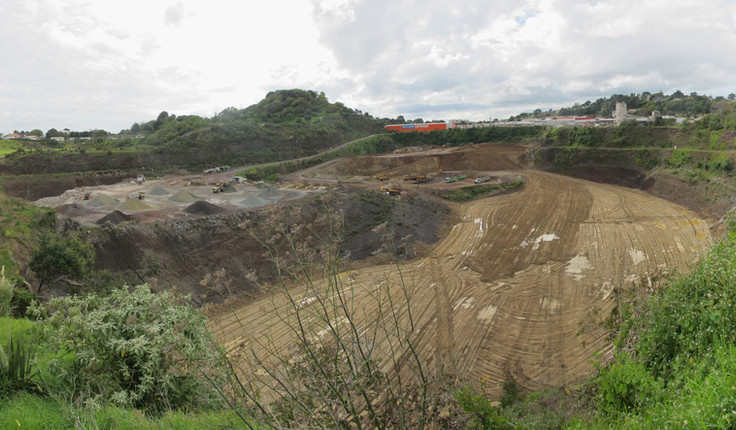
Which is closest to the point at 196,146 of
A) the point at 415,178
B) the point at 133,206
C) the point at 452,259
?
the point at 133,206

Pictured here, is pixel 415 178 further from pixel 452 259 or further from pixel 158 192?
pixel 158 192

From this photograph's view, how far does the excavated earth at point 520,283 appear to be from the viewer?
13719mm

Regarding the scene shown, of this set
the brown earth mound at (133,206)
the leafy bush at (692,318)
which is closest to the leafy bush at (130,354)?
the leafy bush at (692,318)

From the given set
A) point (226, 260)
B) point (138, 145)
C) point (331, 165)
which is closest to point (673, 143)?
point (331, 165)

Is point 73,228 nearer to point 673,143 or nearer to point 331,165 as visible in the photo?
point 331,165

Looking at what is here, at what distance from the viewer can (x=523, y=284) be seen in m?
20.5

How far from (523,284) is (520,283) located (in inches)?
7.4

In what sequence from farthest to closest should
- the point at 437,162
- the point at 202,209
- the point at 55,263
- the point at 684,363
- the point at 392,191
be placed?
1. the point at 437,162
2. the point at 392,191
3. the point at 202,209
4. the point at 55,263
5. the point at 684,363

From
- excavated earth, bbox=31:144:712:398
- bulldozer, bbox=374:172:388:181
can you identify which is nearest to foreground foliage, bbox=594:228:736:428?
excavated earth, bbox=31:144:712:398

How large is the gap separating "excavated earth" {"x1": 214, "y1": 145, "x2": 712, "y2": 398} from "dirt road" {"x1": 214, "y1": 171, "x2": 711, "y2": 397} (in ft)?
0.22

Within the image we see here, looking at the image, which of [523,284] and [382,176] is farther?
[382,176]

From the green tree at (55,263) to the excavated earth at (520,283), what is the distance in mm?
6396

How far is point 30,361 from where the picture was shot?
6.23m

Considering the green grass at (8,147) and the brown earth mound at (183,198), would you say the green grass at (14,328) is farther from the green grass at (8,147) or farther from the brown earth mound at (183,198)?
the green grass at (8,147)
